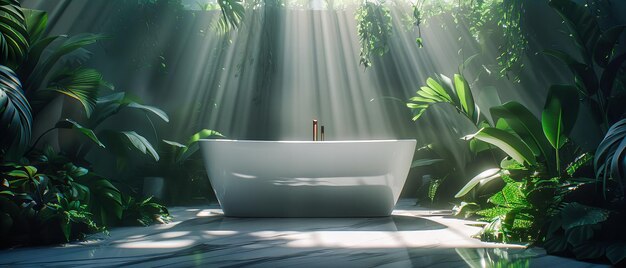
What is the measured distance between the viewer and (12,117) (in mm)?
2221

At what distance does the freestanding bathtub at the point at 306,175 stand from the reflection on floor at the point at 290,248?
20 centimetres

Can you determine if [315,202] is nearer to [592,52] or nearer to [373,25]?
[373,25]

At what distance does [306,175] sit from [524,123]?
1.24m

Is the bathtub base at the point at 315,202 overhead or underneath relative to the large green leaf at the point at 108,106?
underneath

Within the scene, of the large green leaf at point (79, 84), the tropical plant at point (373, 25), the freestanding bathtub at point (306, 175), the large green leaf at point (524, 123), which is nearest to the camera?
the large green leaf at point (524, 123)

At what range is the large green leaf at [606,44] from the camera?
7.80ft

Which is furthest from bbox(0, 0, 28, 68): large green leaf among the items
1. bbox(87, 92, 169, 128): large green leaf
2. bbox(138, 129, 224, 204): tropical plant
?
bbox(138, 129, 224, 204): tropical plant

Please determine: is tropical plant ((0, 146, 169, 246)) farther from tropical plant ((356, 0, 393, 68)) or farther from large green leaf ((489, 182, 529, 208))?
tropical plant ((356, 0, 393, 68))

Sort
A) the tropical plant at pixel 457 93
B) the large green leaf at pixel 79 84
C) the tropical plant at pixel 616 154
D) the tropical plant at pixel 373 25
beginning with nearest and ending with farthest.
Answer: the tropical plant at pixel 616 154, the large green leaf at pixel 79 84, the tropical plant at pixel 457 93, the tropical plant at pixel 373 25

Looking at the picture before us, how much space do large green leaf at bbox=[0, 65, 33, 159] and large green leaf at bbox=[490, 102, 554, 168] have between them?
1884 mm

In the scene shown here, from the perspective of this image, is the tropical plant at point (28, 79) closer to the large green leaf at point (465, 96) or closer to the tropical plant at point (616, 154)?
the large green leaf at point (465, 96)

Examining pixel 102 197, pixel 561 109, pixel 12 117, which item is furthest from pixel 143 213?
pixel 561 109

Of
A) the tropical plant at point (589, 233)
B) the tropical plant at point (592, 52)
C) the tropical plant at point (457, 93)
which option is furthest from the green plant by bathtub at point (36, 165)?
the tropical plant at point (592, 52)

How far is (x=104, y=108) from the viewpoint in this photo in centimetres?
323
